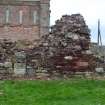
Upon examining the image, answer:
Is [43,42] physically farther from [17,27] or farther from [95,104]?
[17,27]

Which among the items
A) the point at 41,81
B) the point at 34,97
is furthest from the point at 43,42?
the point at 34,97

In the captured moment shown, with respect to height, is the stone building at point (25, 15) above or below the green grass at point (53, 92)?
above

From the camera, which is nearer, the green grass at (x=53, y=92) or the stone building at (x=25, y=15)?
the green grass at (x=53, y=92)

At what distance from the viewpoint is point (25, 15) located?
7425 centimetres

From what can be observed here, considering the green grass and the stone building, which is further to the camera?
the stone building

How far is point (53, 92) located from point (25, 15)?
54823 millimetres

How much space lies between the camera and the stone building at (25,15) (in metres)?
72.4

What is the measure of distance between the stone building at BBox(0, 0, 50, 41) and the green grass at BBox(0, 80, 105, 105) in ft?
161

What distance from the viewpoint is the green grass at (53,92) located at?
17891 mm

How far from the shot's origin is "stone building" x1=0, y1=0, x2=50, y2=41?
72.4 meters

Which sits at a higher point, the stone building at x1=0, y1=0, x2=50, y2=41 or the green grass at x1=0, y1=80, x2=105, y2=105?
the stone building at x1=0, y1=0, x2=50, y2=41

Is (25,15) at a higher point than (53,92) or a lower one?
higher

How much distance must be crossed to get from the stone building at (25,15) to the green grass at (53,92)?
161 feet

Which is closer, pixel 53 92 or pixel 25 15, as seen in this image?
pixel 53 92
